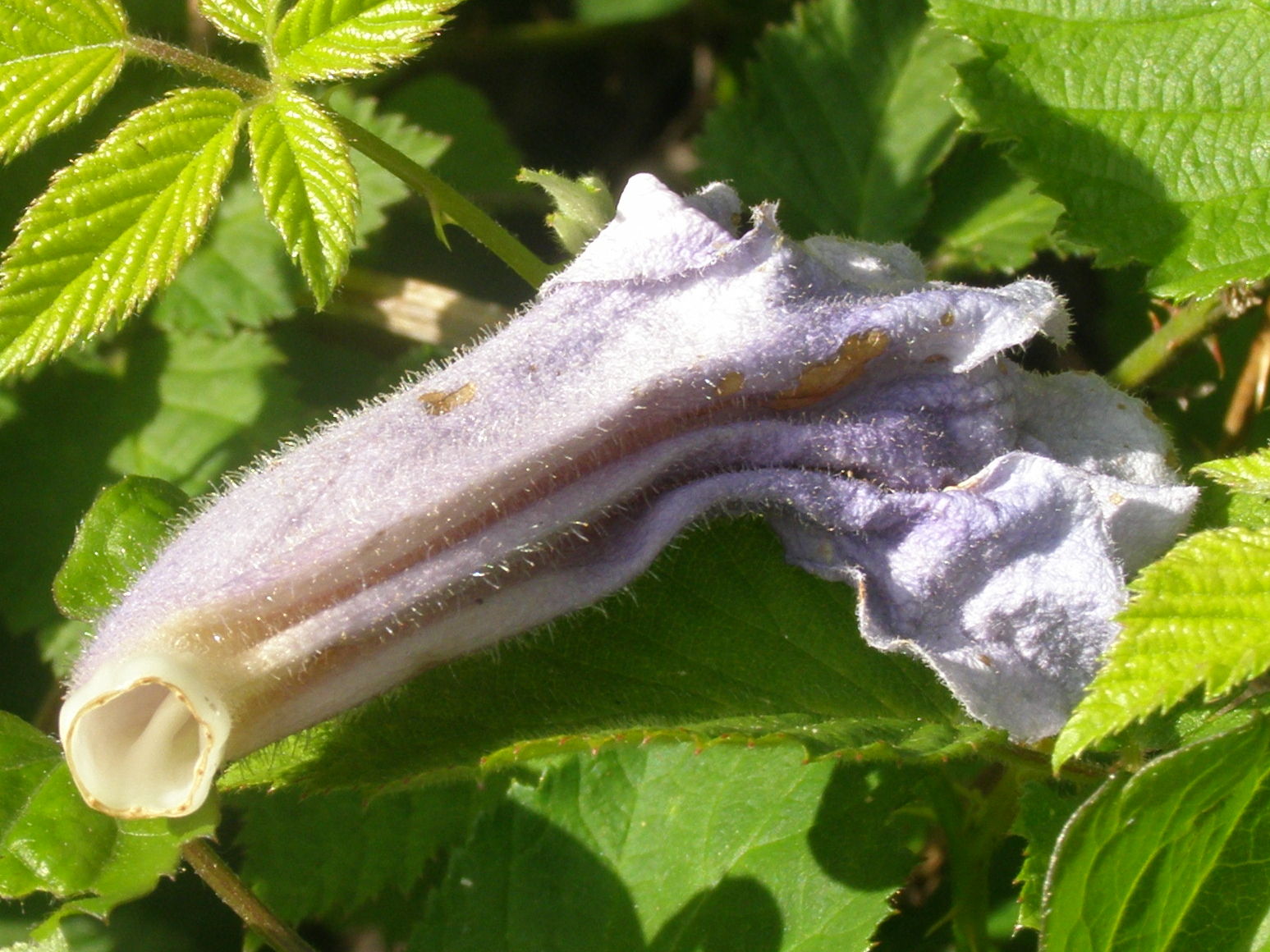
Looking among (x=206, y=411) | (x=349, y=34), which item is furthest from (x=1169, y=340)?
(x=206, y=411)

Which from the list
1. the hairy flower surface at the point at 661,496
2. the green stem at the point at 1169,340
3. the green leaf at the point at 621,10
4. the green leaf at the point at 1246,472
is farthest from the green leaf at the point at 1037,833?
the green leaf at the point at 621,10

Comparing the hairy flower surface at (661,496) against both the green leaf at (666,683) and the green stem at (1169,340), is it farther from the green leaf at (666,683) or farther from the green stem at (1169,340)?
the green stem at (1169,340)

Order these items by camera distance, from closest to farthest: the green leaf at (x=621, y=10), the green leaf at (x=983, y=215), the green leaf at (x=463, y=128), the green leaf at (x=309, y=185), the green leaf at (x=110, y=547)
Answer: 1. the green leaf at (x=309, y=185)
2. the green leaf at (x=110, y=547)
3. the green leaf at (x=983, y=215)
4. the green leaf at (x=463, y=128)
5. the green leaf at (x=621, y=10)

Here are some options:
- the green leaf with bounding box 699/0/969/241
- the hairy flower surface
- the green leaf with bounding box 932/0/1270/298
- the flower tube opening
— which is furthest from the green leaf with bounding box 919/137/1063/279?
the flower tube opening

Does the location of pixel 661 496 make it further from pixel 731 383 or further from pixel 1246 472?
pixel 1246 472

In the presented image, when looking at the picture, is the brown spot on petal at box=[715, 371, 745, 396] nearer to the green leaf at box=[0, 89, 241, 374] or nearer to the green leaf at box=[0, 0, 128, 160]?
the green leaf at box=[0, 89, 241, 374]
